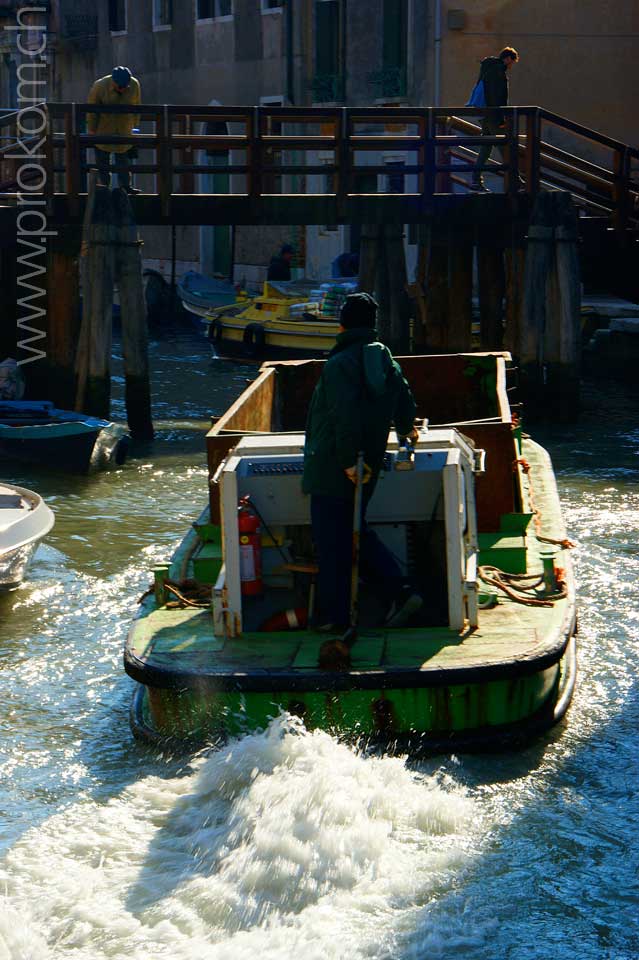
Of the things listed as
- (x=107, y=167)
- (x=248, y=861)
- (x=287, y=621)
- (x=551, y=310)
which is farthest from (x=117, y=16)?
(x=248, y=861)

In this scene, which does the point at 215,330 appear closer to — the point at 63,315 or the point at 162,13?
the point at 63,315

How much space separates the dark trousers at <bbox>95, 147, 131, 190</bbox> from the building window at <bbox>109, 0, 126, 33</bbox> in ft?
63.2

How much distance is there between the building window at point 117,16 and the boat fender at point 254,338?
13979mm

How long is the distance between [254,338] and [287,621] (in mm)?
15857

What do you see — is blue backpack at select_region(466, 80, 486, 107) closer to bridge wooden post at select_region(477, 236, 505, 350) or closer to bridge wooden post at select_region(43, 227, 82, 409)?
bridge wooden post at select_region(477, 236, 505, 350)

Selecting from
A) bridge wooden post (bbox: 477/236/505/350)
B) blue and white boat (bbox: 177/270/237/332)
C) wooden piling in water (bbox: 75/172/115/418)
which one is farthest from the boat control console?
blue and white boat (bbox: 177/270/237/332)

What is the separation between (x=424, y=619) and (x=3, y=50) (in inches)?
1363

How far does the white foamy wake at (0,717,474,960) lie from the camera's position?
5.46 m

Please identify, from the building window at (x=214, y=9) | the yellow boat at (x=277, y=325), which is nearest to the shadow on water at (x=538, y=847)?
the yellow boat at (x=277, y=325)

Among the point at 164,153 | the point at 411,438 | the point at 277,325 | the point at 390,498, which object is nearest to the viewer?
the point at 411,438

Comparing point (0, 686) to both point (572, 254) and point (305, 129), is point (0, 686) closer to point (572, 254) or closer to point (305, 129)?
point (572, 254)

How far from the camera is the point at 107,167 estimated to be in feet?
50.8

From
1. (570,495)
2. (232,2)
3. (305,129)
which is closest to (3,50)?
(232,2)

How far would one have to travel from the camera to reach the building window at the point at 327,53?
2772 centimetres
